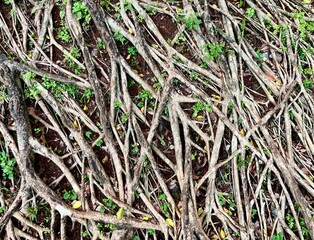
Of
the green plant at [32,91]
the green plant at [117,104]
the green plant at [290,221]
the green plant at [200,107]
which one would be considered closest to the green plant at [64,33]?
the green plant at [32,91]

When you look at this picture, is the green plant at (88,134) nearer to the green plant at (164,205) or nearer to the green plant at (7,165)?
the green plant at (7,165)

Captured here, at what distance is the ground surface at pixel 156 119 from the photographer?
11.0ft

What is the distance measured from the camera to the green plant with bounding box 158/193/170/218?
3.32 m

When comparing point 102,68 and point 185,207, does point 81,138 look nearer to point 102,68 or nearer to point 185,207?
point 102,68

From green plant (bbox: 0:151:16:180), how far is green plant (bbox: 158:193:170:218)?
1.31 meters

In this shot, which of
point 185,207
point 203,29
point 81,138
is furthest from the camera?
point 203,29

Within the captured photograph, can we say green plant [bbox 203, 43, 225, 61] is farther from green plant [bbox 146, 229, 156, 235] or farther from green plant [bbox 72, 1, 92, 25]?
green plant [bbox 146, 229, 156, 235]

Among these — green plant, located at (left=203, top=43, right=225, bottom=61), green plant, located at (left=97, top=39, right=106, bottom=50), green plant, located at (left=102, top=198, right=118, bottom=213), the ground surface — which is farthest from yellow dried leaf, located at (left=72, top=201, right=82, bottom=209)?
green plant, located at (left=203, top=43, right=225, bottom=61)

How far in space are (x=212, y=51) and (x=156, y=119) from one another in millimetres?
872

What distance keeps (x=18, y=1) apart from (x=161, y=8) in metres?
1.48

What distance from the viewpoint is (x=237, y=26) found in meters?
3.96

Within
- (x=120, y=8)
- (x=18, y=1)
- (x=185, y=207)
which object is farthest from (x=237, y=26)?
(x=18, y=1)

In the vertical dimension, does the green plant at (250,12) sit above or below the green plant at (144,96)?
below

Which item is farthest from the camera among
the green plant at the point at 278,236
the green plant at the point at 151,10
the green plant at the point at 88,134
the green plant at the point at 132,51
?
the green plant at the point at 151,10
